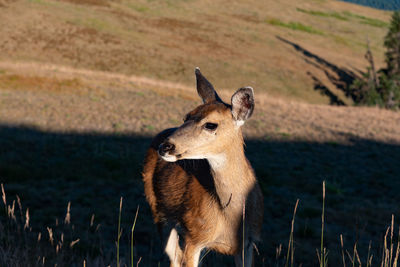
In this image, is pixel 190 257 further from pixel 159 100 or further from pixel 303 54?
pixel 303 54

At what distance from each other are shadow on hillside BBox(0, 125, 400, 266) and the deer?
83 centimetres

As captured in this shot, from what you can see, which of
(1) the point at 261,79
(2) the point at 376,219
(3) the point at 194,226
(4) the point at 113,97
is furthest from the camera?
(1) the point at 261,79

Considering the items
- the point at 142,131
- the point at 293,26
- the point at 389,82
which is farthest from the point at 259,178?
the point at 293,26

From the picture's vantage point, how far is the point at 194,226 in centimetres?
432

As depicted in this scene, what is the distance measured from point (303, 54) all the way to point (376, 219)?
65286mm

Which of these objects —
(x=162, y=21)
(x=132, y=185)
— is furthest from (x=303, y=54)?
(x=132, y=185)

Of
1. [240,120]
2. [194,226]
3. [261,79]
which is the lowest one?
[261,79]

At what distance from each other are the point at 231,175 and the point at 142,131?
14368 mm

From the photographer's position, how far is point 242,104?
3678 mm

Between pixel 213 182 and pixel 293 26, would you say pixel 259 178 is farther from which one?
pixel 293 26

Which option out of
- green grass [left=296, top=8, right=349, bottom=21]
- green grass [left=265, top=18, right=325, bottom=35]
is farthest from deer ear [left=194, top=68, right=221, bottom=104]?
green grass [left=296, top=8, right=349, bottom=21]

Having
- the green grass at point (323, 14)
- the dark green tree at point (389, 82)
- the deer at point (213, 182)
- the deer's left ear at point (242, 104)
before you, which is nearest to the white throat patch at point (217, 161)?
the deer at point (213, 182)

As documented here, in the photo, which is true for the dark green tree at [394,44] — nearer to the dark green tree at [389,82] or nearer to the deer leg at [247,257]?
the dark green tree at [389,82]

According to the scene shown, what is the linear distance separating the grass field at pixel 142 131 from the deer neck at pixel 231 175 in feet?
3.98
